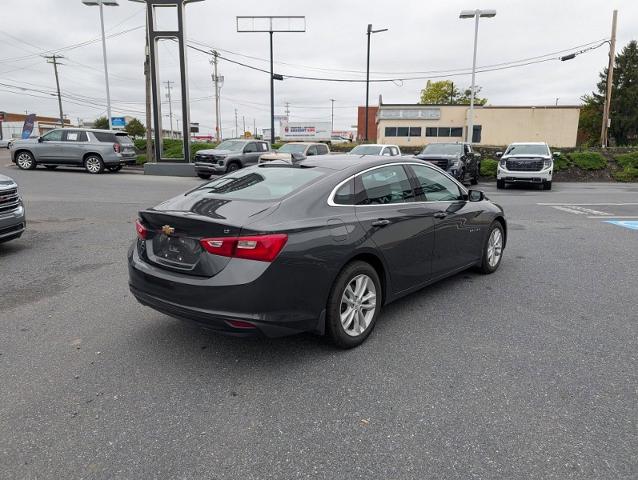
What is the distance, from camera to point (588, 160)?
23672 mm

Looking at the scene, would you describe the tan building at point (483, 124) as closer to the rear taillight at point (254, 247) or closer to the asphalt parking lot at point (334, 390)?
the asphalt parking lot at point (334, 390)

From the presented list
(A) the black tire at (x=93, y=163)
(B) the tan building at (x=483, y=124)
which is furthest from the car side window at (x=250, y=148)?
(B) the tan building at (x=483, y=124)

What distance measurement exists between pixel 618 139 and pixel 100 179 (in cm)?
6279

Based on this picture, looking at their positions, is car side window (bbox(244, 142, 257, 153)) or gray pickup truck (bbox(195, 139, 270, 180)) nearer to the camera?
gray pickup truck (bbox(195, 139, 270, 180))

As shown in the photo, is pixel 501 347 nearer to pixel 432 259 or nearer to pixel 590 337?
pixel 590 337

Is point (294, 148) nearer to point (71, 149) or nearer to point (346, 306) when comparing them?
point (71, 149)

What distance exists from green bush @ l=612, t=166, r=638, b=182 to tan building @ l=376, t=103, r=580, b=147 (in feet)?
78.4

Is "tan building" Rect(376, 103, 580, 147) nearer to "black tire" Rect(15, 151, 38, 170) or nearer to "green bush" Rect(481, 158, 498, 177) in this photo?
"green bush" Rect(481, 158, 498, 177)

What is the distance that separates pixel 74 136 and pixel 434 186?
800 inches

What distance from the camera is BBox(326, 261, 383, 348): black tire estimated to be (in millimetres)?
3621

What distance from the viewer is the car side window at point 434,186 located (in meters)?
4.80

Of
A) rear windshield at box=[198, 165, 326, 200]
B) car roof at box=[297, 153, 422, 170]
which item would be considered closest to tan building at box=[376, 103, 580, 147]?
car roof at box=[297, 153, 422, 170]

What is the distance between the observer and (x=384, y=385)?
10.8ft

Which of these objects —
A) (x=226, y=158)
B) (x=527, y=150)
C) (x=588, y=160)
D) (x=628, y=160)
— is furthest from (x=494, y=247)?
(x=628, y=160)
